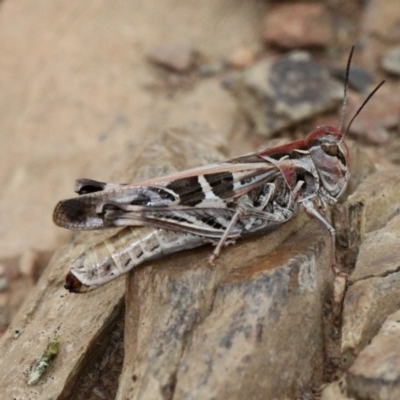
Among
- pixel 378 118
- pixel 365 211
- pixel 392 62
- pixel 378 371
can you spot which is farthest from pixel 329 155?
pixel 392 62

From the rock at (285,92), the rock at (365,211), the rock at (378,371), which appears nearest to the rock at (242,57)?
the rock at (285,92)

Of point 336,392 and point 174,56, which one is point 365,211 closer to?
point 336,392

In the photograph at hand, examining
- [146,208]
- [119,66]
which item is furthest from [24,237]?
[146,208]

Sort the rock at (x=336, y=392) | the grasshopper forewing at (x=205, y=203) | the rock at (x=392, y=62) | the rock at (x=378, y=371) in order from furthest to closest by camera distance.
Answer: the rock at (x=392, y=62), the grasshopper forewing at (x=205, y=203), the rock at (x=336, y=392), the rock at (x=378, y=371)

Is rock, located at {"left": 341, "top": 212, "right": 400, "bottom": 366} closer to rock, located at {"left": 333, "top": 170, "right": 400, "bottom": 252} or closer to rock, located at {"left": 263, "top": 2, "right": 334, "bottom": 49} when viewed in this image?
rock, located at {"left": 333, "top": 170, "right": 400, "bottom": 252}

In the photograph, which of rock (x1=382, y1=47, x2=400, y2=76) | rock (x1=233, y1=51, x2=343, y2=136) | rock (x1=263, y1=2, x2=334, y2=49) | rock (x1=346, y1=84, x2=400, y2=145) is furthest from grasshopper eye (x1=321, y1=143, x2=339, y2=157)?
rock (x1=263, y1=2, x2=334, y2=49)

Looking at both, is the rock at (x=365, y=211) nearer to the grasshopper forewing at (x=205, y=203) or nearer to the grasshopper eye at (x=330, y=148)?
the grasshopper forewing at (x=205, y=203)
